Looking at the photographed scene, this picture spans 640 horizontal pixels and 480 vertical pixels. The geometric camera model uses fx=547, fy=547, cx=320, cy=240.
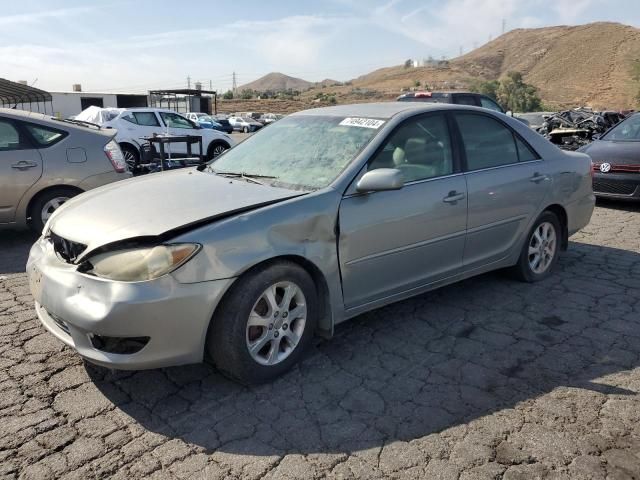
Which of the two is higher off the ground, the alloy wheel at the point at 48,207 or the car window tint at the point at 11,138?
the car window tint at the point at 11,138

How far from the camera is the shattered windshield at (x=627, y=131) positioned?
9003mm

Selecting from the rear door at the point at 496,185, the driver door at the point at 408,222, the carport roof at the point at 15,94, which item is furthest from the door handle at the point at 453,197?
the carport roof at the point at 15,94

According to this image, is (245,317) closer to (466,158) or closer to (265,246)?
(265,246)

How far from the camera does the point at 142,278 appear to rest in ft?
9.09

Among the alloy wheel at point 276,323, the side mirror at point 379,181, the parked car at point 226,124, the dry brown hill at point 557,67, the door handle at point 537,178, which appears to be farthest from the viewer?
the dry brown hill at point 557,67

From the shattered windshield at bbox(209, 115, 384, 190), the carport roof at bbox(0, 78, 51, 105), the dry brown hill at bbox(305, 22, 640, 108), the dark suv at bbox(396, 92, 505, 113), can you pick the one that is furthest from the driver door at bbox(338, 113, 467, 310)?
the dry brown hill at bbox(305, 22, 640, 108)

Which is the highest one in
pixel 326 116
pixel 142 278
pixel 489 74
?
pixel 489 74

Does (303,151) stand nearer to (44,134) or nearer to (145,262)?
(145,262)

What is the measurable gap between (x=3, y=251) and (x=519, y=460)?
571 centimetres

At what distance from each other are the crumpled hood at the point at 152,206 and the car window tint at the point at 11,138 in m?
2.94

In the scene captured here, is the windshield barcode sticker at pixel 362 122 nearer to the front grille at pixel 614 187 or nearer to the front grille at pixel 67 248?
the front grille at pixel 67 248

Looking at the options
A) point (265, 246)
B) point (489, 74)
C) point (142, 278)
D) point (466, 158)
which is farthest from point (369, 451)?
point (489, 74)

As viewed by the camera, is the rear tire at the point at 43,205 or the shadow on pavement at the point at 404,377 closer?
the shadow on pavement at the point at 404,377

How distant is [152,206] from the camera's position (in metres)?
3.24
